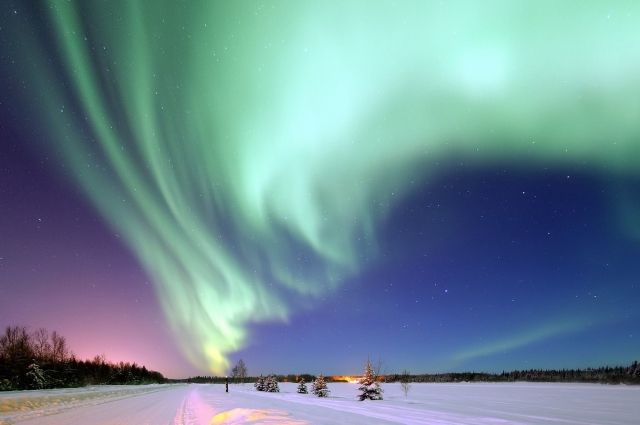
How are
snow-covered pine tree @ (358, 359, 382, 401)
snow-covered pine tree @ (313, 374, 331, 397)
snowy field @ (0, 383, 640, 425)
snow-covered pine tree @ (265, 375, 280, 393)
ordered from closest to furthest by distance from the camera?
1. snowy field @ (0, 383, 640, 425)
2. snow-covered pine tree @ (358, 359, 382, 401)
3. snow-covered pine tree @ (313, 374, 331, 397)
4. snow-covered pine tree @ (265, 375, 280, 393)

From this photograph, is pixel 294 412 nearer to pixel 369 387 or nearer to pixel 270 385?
pixel 369 387

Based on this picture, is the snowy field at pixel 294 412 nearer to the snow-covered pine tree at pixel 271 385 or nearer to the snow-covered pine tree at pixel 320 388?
the snow-covered pine tree at pixel 320 388

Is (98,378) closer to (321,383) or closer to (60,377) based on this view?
(60,377)

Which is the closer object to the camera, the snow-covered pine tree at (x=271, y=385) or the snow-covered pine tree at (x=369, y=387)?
the snow-covered pine tree at (x=369, y=387)

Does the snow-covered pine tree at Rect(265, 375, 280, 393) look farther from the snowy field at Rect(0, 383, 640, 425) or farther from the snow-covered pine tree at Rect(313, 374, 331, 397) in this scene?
the snowy field at Rect(0, 383, 640, 425)

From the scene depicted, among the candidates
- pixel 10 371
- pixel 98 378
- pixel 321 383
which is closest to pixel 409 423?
pixel 321 383

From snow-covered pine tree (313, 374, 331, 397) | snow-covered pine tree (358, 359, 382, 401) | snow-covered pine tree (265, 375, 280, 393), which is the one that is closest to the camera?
snow-covered pine tree (358, 359, 382, 401)

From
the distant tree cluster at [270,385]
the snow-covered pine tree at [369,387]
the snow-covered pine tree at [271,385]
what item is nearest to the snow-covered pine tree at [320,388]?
the snow-covered pine tree at [369,387]

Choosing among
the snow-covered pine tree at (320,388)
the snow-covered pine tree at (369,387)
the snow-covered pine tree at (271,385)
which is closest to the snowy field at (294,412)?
the snow-covered pine tree at (369,387)

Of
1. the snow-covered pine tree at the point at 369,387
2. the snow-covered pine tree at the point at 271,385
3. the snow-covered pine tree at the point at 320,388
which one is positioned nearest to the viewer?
the snow-covered pine tree at the point at 369,387

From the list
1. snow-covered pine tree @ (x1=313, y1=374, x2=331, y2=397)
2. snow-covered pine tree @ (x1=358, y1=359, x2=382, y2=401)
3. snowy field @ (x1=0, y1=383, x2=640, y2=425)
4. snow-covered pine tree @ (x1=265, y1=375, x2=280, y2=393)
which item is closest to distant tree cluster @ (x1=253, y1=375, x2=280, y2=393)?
snow-covered pine tree @ (x1=265, y1=375, x2=280, y2=393)

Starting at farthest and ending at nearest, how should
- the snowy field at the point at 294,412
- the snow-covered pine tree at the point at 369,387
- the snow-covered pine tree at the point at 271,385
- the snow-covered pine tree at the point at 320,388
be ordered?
the snow-covered pine tree at the point at 271,385 < the snow-covered pine tree at the point at 320,388 < the snow-covered pine tree at the point at 369,387 < the snowy field at the point at 294,412

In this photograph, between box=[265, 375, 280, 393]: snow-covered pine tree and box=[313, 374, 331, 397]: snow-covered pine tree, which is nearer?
box=[313, 374, 331, 397]: snow-covered pine tree

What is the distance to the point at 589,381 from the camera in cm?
9269
